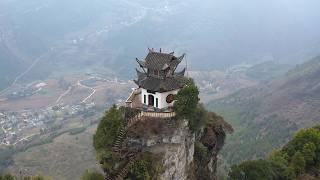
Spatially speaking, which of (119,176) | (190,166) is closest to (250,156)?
(190,166)

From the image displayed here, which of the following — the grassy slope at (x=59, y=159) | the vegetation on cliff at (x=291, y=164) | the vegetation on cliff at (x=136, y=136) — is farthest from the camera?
the grassy slope at (x=59, y=159)

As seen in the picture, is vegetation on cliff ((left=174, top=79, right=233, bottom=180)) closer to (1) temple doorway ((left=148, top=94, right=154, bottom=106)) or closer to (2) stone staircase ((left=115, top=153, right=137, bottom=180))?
(1) temple doorway ((left=148, top=94, right=154, bottom=106))

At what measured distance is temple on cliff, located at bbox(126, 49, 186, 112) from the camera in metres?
78.6

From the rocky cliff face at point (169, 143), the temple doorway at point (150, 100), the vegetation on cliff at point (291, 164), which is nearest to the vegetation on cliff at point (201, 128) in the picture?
the rocky cliff face at point (169, 143)

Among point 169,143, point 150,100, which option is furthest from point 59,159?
point 169,143

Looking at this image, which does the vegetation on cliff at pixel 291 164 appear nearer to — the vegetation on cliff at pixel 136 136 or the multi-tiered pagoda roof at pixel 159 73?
the vegetation on cliff at pixel 136 136

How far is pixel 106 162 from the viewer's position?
72.8m

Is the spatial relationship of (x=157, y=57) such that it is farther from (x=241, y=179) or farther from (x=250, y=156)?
(x=250, y=156)

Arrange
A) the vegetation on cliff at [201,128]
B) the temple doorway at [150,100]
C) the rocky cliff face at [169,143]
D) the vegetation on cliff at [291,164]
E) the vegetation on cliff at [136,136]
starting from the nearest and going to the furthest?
the vegetation on cliff at [136,136] < the rocky cliff face at [169,143] < the vegetation on cliff at [201,128] < the temple doorway at [150,100] < the vegetation on cliff at [291,164]

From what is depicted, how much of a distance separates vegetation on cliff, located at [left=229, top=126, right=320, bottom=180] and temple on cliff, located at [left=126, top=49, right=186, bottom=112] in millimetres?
21390

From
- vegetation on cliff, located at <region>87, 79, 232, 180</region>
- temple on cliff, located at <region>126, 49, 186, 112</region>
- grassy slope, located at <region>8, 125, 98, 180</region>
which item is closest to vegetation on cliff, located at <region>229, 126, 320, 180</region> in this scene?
vegetation on cliff, located at <region>87, 79, 232, 180</region>

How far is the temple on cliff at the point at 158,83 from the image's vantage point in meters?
78.6

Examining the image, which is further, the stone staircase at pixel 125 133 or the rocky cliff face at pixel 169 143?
the rocky cliff face at pixel 169 143

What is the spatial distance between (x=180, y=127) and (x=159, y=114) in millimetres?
3740
